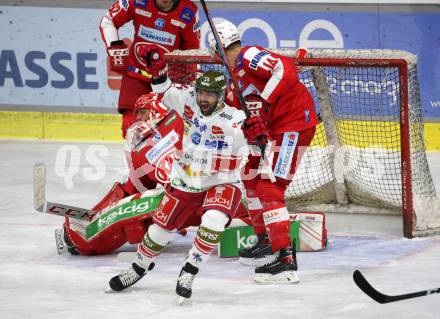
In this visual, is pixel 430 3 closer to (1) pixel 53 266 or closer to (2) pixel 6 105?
(2) pixel 6 105

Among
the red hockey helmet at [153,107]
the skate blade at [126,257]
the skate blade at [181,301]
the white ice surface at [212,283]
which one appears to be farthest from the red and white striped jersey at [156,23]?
A: the skate blade at [181,301]

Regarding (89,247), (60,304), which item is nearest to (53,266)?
(89,247)

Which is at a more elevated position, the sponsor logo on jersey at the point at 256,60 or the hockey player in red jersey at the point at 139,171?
the sponsor logo on jersey at the point at 256,60

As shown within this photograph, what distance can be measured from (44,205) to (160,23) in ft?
6.02

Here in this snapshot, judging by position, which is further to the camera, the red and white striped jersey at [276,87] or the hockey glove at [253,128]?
the red and white striped jersey at [276,87]

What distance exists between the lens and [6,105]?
987 centimetres

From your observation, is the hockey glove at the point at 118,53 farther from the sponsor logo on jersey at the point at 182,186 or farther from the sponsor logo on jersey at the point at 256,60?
the sponsor logo on jersey at the point at 182,186

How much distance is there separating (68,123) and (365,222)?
3912 mm

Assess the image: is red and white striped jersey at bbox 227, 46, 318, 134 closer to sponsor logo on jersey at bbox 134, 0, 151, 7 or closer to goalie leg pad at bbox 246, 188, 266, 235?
goalie leg pad at bbox 246, 188, 266, 235

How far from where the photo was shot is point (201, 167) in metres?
4.96

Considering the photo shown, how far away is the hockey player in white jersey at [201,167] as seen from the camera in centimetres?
488

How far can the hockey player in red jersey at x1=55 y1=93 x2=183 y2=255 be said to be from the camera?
18.9 ft

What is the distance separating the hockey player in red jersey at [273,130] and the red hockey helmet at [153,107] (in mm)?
723

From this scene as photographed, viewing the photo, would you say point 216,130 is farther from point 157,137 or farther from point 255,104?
point 157,137
